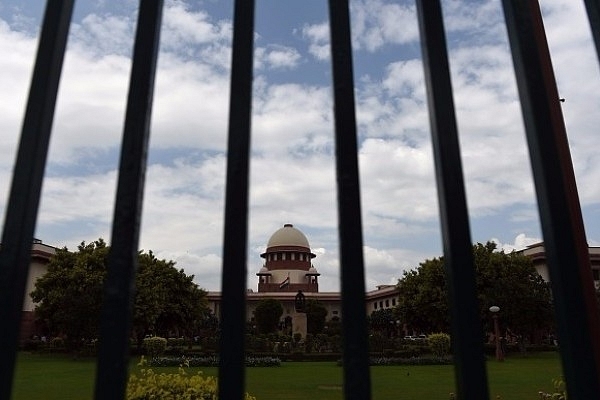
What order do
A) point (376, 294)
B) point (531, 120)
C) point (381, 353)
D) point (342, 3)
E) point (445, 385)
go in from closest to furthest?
point (531, 120)
point (342, 3)
point (445, 385)
point (381, 353)
point (376, 294)

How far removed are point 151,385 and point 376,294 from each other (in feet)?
155

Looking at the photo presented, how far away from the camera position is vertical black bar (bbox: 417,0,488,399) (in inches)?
37.4

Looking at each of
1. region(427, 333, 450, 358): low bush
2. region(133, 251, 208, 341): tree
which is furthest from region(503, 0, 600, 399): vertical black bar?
region(133, 251, 208, 341): tree

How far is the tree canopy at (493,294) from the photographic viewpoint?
24073 millimetres

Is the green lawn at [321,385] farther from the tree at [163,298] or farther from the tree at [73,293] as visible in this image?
the tree at [163,298]

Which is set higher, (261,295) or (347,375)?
(261,295)

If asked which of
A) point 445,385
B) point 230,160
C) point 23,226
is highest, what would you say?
point 230,160

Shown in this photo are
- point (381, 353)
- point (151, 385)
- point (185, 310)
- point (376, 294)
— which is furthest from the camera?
point (376, 294)

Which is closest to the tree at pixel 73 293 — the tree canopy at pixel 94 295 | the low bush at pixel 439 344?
the tree canopy at pixel 94 295

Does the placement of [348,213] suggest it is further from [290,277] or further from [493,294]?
[290,277]

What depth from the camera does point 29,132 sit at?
108 centimetres

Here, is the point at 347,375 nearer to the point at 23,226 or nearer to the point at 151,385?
the point at 23,226

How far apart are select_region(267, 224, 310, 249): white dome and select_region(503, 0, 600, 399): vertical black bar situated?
47749 mm

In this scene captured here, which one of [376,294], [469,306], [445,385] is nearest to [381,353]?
[445,385]
